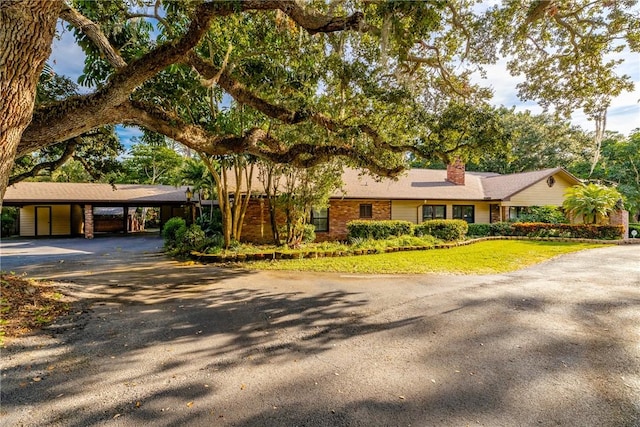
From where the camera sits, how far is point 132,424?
260 cm

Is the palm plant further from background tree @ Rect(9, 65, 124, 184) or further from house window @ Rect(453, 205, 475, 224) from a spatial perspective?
background tree @ Rect(9, 65, 124, 184)

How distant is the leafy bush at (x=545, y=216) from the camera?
18766 millimetres

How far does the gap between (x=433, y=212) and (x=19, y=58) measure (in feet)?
64.5

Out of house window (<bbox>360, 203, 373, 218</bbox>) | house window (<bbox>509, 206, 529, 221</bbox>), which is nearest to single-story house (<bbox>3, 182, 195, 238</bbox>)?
house window (<bbox>360, 203, 373, 218</bbox>)

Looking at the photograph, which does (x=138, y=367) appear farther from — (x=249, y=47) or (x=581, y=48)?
(x=581, y=48)

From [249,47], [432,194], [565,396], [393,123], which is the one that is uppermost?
[249,47]

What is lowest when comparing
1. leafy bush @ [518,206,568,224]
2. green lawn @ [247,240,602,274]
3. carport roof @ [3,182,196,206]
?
green lawn @ [247,240,602,274]

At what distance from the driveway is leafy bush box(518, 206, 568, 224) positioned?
45.1 feet

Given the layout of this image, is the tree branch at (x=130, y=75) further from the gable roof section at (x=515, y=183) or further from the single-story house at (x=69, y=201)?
the gable roof section at (x=515, y=183)

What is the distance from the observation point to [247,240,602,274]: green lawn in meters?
9.43

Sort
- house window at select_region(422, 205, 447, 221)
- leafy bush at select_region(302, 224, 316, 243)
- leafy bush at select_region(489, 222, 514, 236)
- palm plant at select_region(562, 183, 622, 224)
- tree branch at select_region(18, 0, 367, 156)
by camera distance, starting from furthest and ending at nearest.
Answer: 1. house window at select_region(422, 205, 447, 221)
2. leafy bush at select_region(489, 222, 514, 236)
3. palm plant at select_region(562, 183, 622, 224)
4. leafy bush at select_region(302, 224, 316, 243)
5. tree branch at select_region(18, 0, 367, 156)

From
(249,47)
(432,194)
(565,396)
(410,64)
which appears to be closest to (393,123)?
(410,64)

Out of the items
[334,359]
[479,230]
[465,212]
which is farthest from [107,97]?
[465,212]

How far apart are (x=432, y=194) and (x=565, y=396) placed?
1727 centimetres
